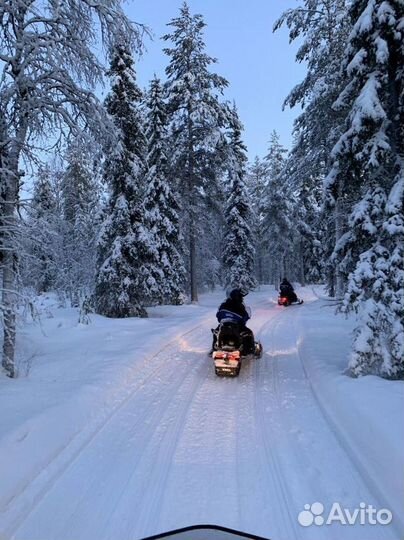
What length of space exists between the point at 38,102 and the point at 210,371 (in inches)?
265

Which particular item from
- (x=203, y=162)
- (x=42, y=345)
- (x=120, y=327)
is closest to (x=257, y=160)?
(x=203, y=162)

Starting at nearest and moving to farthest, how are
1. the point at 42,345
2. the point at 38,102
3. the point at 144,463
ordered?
the point at 144,463 → the point at 38,102 → the point at 42,345

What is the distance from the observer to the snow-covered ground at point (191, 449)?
3.87 metres

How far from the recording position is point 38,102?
8.48m

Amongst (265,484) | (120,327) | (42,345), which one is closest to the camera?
(265,484)

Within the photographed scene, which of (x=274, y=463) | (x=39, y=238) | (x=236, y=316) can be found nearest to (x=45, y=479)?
(x=274, y=463)

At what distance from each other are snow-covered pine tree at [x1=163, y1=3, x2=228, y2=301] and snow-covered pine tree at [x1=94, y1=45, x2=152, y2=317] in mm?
6349

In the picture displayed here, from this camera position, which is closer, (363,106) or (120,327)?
(363,106)

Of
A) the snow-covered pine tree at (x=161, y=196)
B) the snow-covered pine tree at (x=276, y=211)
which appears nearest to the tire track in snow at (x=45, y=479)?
the snow-covered pine tree at (x=161, y=196)

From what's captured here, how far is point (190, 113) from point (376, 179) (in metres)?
19.6

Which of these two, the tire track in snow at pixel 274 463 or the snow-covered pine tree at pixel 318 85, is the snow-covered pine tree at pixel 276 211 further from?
the tire track in snow at pixel 274 463

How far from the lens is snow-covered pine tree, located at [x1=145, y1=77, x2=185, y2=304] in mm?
25359

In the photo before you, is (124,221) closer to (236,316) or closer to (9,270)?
(236,316)

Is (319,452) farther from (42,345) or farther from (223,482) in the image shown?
(42,345)
